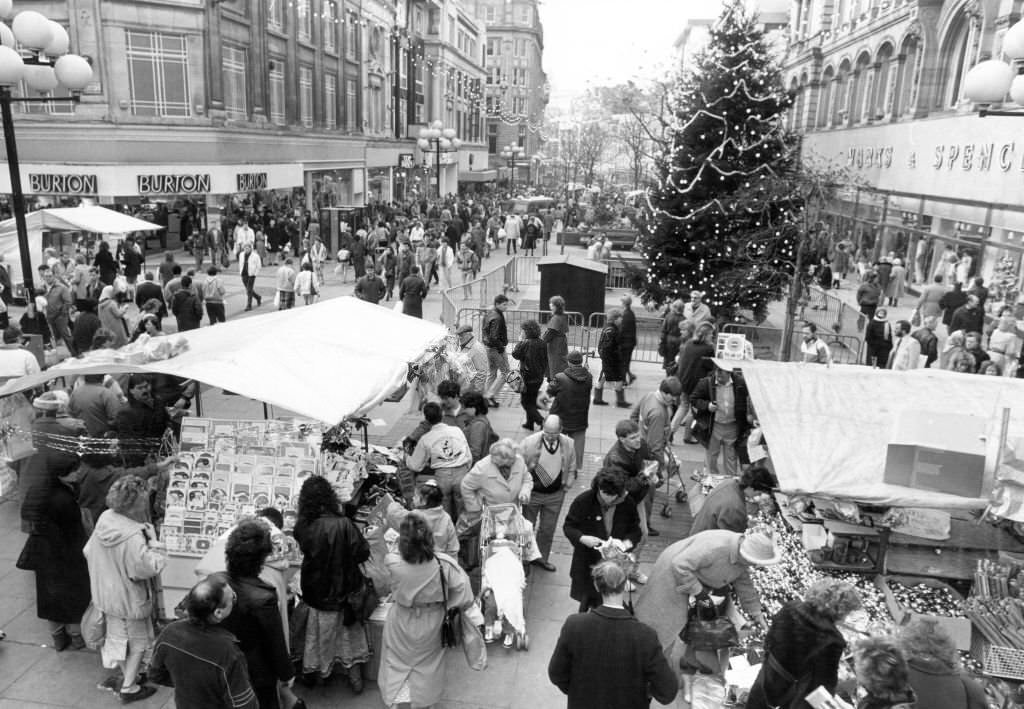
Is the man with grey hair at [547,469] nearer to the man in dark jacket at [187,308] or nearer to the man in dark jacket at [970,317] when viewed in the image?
the man in dark jacket at [187,308]

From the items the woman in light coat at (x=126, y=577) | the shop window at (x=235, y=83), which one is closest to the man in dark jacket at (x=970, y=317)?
the woman in light coat at (x=126, y=577)

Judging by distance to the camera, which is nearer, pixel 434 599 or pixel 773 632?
pixel 773 632

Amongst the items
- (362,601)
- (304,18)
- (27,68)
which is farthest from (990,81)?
(304,18)

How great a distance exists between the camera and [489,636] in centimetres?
638

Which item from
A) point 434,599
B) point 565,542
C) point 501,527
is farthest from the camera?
point 565,542

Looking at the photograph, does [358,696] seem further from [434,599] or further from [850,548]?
[850,548]

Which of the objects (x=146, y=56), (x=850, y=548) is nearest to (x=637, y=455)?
(x=850, y=548)

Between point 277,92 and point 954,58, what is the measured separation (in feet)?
82.2

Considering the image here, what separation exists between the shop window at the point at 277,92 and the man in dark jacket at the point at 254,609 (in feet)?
98.3

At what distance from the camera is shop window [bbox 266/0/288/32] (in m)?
30.3

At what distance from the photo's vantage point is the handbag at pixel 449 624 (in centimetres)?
506

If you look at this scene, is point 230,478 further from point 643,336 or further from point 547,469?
point 643,336

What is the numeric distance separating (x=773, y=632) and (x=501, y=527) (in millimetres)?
2719

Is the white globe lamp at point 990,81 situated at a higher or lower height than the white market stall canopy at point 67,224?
higher
